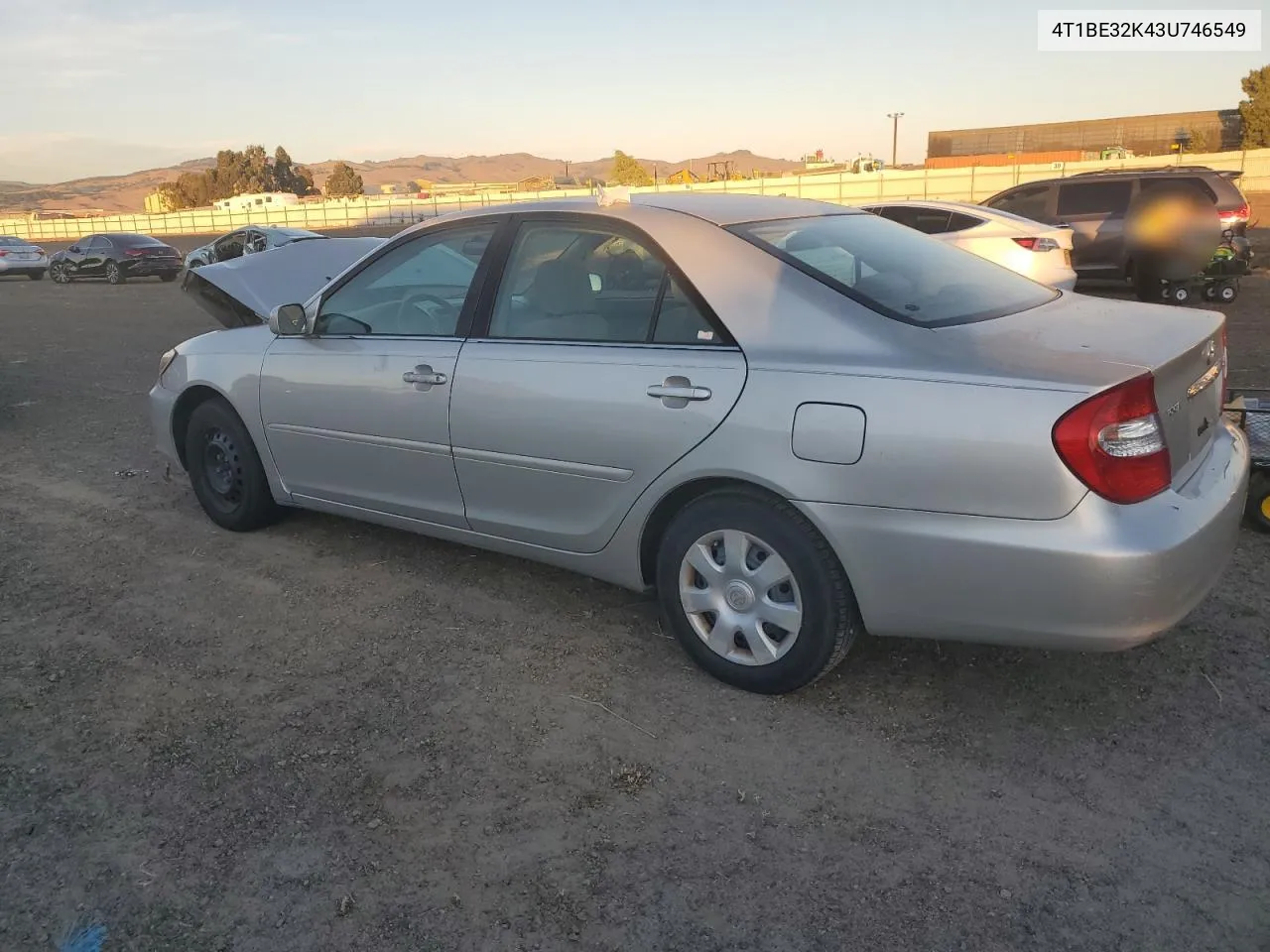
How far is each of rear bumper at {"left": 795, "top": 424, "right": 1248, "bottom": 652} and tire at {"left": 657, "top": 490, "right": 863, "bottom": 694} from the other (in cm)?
9

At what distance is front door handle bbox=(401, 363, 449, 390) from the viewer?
3.77 m

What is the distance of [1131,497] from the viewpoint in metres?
2.53

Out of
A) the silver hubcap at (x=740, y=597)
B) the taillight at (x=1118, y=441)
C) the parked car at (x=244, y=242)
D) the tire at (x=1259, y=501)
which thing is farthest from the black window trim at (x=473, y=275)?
the parked car at (x=244, y=242)

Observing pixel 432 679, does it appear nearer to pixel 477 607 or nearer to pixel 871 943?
pixel 477 607

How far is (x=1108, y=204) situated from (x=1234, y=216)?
1548mm

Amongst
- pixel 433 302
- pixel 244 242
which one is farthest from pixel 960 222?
pixel 244 242

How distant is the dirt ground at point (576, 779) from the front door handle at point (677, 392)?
→ 973 millimetres

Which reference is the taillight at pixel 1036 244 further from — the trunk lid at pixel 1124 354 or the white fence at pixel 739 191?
the white fence at pixel 739 191

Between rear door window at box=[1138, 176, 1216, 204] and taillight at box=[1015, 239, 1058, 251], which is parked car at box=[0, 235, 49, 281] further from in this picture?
rear door window at box=[1138, 176, 1216, 204]

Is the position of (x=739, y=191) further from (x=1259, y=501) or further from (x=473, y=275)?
(x=473, y=275)

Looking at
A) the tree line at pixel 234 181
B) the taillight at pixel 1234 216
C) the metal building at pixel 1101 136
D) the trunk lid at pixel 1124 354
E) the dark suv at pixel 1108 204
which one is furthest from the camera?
the tree line at pixel 234 181

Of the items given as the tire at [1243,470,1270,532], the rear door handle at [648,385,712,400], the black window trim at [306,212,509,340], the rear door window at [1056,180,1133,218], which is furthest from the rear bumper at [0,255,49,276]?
the tire at [1243,470,1270,532]

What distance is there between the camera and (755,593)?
→ 3066 mm

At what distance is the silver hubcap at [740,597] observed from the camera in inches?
119
